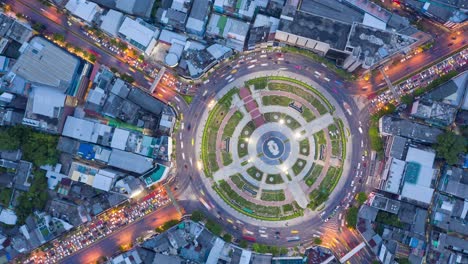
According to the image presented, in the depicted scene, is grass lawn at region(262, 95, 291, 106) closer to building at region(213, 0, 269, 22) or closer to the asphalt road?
the asphalt road

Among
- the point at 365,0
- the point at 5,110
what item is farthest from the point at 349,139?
the point at 5,110

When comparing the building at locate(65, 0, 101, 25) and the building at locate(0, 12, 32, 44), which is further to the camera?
the building at locate(65, 0, 101, 25)

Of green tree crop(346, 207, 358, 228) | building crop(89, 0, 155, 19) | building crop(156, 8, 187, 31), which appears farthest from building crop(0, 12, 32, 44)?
green tree crop(346, 207, 358, 228)

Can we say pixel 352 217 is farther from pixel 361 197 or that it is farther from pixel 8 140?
pixel 8 140

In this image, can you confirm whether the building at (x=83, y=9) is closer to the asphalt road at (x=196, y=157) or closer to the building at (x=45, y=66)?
the building at (x=45, y=66)

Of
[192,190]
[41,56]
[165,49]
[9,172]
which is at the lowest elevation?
[9,172]

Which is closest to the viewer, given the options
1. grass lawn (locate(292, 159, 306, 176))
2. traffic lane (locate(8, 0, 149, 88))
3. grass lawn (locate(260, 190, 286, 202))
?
grass lawn (locate(260, 190, 286, 202))

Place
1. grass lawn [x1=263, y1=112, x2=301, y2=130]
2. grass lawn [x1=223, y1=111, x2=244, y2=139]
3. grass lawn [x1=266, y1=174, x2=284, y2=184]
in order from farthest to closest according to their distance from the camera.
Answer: grass lawn [x1=223, y1=111, x2=244, y2=139]
grass lawn [x1=263, y1=112, x2=301, y2=130]
grass lawn [x1=266, y1=174, x2=284, y2=184]

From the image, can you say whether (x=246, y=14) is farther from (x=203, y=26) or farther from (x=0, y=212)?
(x=0, y=212)
